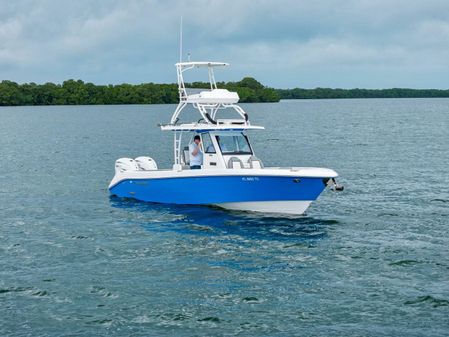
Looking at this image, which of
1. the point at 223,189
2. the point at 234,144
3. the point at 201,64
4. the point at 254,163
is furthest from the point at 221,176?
the point at 201,64

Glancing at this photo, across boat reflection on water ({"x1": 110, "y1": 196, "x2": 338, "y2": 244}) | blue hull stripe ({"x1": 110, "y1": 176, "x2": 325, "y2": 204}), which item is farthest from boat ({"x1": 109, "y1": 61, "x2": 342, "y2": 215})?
boat reflection on water ({"x1": 110, "y1": 196, "x2": 338, "y2": 244})

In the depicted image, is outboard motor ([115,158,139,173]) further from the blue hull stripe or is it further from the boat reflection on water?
the boat reflection on water

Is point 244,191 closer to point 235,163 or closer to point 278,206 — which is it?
point 278,206

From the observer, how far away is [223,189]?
2436 cm

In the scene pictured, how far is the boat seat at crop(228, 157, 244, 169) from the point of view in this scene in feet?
81.6

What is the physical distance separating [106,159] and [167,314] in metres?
36.0

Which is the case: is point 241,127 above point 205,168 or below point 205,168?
above

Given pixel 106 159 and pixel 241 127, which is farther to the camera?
pixel 106 159

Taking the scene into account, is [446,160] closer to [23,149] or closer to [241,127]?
[241,127]

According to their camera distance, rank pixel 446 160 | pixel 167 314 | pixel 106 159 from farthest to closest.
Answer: pixel 106 159 → pixel 446 160 → pixel 167 314

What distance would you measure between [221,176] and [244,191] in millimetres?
1007

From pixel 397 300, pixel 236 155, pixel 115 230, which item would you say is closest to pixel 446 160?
pixel 236 155

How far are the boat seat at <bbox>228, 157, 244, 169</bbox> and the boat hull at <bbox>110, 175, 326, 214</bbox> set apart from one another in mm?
990

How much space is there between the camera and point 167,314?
14.4 meters
